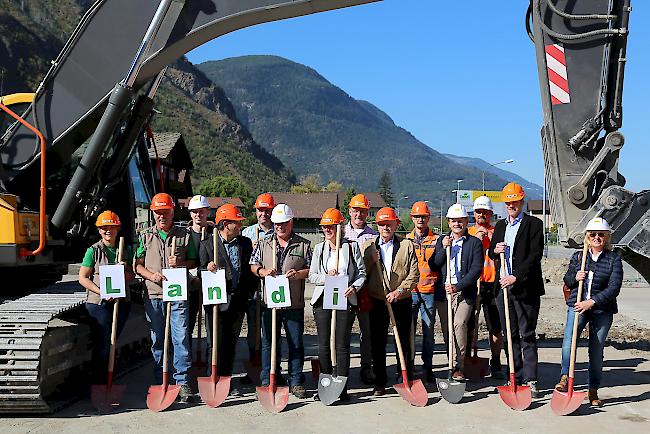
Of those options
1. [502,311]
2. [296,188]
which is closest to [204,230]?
[502,311]

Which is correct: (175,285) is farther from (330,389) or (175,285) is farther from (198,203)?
(330,389)

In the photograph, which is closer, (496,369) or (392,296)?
(392,296)

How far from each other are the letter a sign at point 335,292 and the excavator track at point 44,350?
8.12ft

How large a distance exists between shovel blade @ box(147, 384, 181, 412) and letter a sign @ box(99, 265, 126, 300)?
1.02 meters

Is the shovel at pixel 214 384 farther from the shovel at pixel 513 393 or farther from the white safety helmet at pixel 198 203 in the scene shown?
the shovel at pixel 513 393

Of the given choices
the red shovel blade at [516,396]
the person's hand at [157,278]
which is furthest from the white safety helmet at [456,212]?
the person's hand at [157,278]

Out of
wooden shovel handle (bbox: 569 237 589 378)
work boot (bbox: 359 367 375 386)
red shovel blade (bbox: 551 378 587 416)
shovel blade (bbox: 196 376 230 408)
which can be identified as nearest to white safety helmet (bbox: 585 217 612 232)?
wooden shovel handle (bbox: 569 237 589 378)

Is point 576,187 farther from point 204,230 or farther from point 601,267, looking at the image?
point 204,230

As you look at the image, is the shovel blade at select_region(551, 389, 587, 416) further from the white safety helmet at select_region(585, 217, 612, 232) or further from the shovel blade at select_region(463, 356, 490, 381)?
the white safety helmet at select_region(585, 217, 612, 232)

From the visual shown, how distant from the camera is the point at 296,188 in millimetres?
106438

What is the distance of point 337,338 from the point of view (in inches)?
287

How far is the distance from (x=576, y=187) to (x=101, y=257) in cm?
500

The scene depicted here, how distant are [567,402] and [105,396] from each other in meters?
4.50

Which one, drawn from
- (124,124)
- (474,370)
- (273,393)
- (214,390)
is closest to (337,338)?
(273,393)
